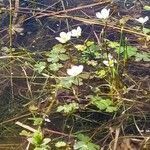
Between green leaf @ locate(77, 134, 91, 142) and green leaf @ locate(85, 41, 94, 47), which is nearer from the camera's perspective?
green leaf @ locate(77, 134, 91, 142)

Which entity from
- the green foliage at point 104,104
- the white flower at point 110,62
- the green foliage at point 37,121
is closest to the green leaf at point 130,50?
the white flower at point 110,62

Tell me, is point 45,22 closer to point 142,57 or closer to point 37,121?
point 142,57

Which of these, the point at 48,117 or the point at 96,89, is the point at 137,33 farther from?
the point at 48,117

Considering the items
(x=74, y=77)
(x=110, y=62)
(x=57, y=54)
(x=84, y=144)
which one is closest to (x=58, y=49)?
(x=57, y=54)

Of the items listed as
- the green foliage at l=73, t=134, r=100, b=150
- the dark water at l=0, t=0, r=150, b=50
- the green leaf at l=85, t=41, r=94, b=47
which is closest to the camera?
the green foliage at l=73, t=134, r=100, b=150

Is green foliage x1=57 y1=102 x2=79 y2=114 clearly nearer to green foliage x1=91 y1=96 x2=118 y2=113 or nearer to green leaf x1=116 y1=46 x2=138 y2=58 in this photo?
green foliage x1=91 y1=96 x2=118 y2=113

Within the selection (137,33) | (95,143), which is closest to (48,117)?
(95,143)

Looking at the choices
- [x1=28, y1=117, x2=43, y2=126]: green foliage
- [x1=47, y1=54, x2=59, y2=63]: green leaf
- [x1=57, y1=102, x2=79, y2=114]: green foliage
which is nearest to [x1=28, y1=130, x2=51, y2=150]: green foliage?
[x1=28, y1=117, x2=43, y2=126]: green foliage

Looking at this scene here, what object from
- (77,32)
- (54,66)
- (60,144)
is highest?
(77,32)
